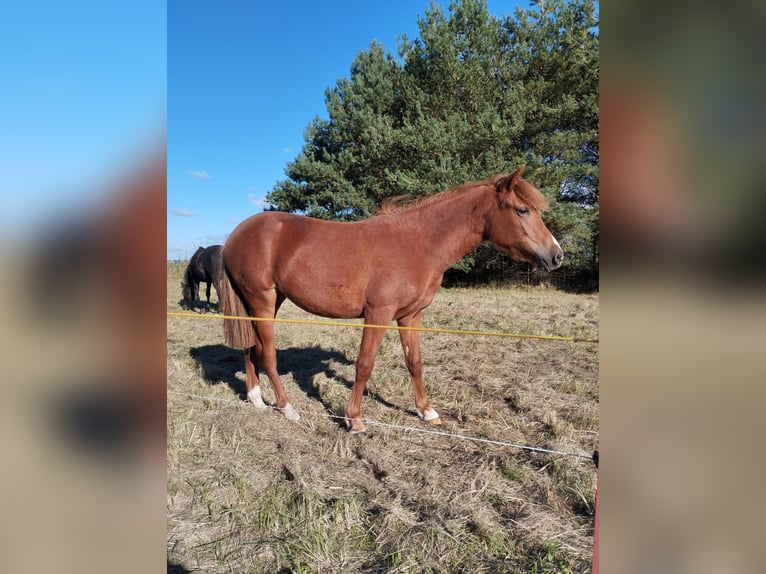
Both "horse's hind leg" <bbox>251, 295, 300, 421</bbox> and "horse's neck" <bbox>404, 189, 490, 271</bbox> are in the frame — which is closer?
"horse's neck" <bbox>404, 189, 490, 271</bbox>

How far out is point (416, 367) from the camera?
3645 millimetres

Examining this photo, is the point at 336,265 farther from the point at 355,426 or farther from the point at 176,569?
the point at 176,569

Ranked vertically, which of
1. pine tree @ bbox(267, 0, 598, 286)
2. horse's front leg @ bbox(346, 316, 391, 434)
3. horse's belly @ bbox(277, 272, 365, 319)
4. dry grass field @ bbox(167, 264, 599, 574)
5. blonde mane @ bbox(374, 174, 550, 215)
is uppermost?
pine tree @ bbox(267, 0, 598, 286)

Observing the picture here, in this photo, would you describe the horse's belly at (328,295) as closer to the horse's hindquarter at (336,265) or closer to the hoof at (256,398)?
the horse's hindquarter at (336,265)

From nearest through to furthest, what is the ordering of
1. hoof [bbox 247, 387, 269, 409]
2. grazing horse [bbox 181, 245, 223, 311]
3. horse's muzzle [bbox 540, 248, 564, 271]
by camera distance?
horse's muzzle [bbox 540, 248, 564, 271], hoof [bbox 247, 387, 269, 409], grazing horse [bbox 181, 245, 223, 311]

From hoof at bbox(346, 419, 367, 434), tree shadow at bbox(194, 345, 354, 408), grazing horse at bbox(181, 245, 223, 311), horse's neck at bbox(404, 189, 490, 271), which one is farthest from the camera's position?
grazing horse at bbox(181, 245, 223, 311)

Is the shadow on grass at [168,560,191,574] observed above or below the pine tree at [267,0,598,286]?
below

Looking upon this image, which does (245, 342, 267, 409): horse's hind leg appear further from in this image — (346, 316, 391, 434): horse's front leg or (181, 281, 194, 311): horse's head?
(181, 281, 194, 311): horse's head

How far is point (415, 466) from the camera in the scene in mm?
2648

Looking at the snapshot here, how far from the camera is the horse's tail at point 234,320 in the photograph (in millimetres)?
3822

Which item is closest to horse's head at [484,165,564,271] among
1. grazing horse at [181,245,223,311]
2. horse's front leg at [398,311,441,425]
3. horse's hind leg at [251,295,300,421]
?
horse's front leg at [398,311,441,425]

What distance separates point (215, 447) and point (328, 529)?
1.38 meters

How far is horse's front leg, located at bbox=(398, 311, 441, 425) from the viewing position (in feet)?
11.4
